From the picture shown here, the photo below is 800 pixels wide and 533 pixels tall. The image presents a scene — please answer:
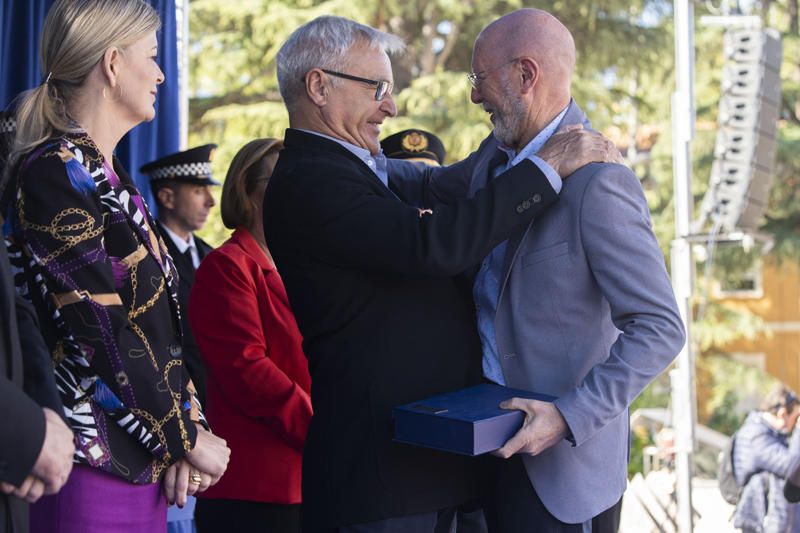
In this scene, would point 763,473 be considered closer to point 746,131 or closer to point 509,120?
point 746,131

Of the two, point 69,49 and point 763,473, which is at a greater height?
point 69,49

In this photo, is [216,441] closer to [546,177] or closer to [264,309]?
[546,177]

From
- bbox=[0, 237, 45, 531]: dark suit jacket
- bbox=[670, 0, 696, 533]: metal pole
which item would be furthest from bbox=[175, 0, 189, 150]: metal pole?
bbox=[670, 0, 696, 533]: metal pole

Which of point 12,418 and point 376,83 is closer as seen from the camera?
point 12,418

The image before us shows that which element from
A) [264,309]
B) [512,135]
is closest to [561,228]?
[512,135]

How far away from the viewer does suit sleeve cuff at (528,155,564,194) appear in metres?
2.12

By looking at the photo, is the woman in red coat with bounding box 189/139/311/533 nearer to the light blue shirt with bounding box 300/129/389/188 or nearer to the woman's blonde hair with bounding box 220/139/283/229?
the woman's blonde hair with bounding box 220/139/283/229

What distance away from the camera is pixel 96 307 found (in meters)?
1.87

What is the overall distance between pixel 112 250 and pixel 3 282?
13.7 inches

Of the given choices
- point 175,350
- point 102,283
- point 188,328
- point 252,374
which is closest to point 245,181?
point 252,374

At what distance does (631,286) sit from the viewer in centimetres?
205

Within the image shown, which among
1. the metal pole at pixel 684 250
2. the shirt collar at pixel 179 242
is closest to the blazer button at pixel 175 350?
the shirt collar at pixel 179 242

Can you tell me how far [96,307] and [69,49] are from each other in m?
0.53

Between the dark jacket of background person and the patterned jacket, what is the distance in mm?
6124
